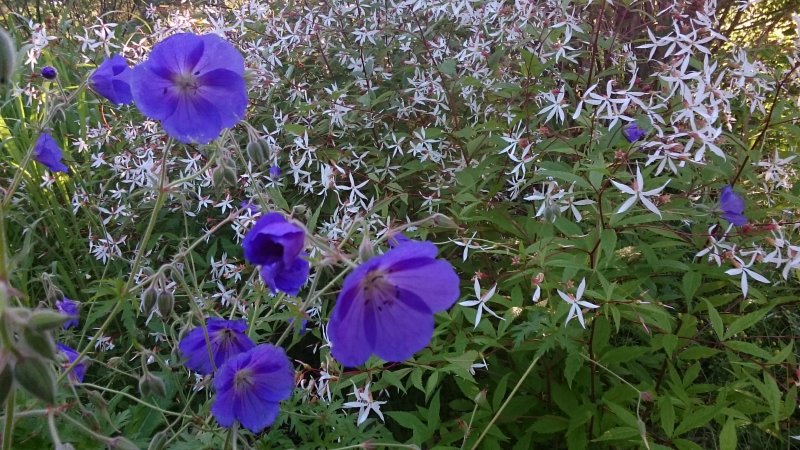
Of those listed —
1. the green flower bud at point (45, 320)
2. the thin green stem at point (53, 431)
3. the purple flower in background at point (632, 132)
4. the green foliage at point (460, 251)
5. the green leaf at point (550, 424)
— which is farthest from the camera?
the purple flower in background at point (632, 132)

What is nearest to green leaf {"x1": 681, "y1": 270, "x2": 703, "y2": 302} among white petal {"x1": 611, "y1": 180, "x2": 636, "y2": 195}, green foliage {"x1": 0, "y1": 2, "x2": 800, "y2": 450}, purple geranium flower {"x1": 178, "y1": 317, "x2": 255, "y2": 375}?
green foliage {"x1": 0, "y1": 2, "x2": 800, "y2": 450}

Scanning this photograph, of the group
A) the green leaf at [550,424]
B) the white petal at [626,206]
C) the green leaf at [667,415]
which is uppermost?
the white petal at [626,206]

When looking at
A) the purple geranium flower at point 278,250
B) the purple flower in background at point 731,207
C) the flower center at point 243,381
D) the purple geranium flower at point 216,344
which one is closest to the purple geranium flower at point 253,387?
the flower center at point 243,381

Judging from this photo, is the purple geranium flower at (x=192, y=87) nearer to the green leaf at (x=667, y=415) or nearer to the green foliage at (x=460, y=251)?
the green foliage at (x=460, y=251)

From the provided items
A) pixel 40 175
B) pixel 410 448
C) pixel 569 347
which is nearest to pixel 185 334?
pixel 410 448

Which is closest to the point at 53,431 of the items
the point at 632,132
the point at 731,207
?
the point at 731,207

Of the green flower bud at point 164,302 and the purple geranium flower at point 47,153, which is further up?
the purple geranium flower at point 47,153
